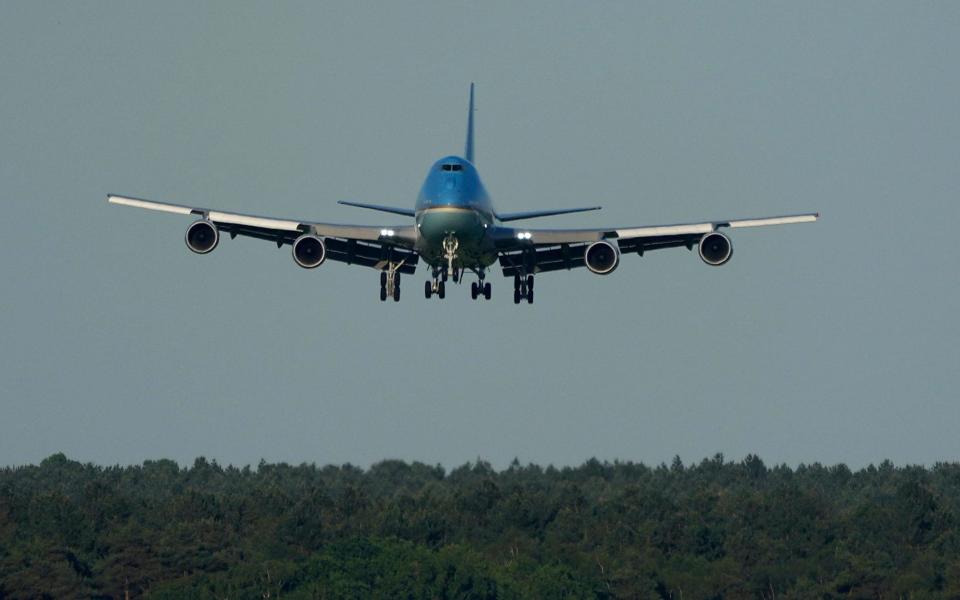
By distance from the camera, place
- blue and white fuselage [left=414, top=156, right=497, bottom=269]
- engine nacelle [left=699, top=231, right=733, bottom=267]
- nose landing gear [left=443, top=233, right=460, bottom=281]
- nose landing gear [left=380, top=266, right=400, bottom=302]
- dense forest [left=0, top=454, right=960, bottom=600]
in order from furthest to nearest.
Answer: dense forest [left=0, top=454, right=960, bottom=600] < nose landing gear [left=380, top=266, right=400, bottom=302] < engine nacelle [left=699, top=231, right=733, bottom=267] < nose landing gear [left=443, top=233, right=460, bottom=281] < blue and white fuselage [left=414, top=156, right=497, bottom=269]

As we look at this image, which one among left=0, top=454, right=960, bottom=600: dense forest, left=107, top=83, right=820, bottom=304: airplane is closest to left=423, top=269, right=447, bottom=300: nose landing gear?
left=107, top=83, right=820, bottom=304: airplane

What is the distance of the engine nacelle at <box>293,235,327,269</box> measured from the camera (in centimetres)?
7325

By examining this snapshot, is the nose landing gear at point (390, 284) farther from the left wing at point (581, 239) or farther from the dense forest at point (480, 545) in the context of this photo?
the dense forest at point (480, 545)

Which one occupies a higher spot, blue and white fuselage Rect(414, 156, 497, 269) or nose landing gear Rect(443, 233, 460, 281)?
blue and white fuselage Rect(414, 156, 497, 269)

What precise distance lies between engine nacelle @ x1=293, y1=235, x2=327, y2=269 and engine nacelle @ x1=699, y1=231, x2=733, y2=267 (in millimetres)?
13569

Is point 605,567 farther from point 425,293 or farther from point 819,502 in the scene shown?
point 425,293

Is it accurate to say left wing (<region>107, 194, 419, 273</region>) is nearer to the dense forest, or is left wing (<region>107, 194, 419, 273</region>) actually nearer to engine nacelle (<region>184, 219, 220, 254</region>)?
engine nacelle (<region>184, 219, 220, 254</region>)

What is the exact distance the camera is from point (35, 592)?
5576 inches

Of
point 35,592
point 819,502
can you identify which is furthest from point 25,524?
point 819,502

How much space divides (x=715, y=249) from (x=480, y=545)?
3600 inches

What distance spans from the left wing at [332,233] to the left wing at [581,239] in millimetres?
3713

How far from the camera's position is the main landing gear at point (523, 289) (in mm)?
80562

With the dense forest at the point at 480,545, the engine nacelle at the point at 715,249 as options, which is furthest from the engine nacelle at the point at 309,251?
the dense forest at the point at 480,545

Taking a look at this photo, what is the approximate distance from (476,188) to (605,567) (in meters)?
84.4
